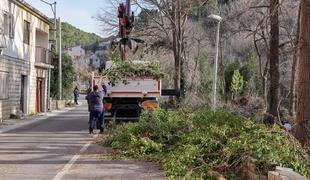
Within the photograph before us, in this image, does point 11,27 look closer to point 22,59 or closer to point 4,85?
point 22,59

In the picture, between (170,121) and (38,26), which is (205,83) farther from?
(170,121)

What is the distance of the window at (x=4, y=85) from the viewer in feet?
78.1

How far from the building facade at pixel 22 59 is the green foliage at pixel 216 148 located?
1386 centimetres

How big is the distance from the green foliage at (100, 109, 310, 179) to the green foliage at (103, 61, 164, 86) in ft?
18.0

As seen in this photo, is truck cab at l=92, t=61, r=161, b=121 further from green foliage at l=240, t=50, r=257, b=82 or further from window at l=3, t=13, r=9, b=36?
green foliage at l=240, t=50, r=257, b=82

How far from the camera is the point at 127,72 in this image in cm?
1747

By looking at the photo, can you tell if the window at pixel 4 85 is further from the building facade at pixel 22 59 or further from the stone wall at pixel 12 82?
the stone wall at pixel 12 82

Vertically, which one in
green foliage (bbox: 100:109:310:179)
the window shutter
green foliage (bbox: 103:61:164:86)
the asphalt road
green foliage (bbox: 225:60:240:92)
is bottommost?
the asphalt road

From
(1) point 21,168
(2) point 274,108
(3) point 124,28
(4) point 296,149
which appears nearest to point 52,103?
(3) point 124,28

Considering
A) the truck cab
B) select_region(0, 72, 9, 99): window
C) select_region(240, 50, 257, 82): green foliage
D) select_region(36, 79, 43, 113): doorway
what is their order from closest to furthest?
Answer: the truck cab
select_region(0, 72, 9, 99): window
select_region(36, 79, 43, 113): doorway
select_region(240, 50, 257, 82): green foliage

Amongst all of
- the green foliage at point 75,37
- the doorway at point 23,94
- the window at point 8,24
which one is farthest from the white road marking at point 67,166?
the green foliage at point 75,37

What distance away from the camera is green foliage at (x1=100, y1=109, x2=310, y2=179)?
8.21m

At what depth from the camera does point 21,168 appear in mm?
9414

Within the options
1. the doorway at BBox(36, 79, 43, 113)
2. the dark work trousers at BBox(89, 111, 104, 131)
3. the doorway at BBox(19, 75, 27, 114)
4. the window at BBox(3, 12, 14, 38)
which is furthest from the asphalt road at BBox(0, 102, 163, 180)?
the doorway at BBox(36, 79, 43, 113)
